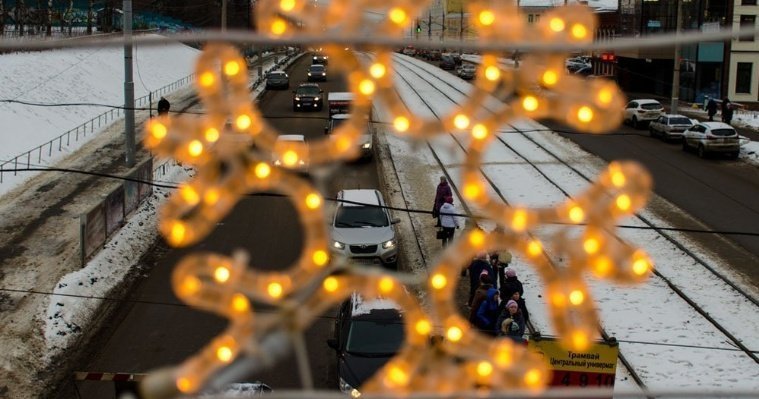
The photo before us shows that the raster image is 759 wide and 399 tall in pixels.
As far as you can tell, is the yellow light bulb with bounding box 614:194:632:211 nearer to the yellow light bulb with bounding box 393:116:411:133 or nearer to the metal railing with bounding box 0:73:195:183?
the yellow light bulb with bounding box 393:116:411:133

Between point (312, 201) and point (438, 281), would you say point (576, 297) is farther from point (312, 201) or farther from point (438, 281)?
point (312, 201)

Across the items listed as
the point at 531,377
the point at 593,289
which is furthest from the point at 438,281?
the point at 593,289

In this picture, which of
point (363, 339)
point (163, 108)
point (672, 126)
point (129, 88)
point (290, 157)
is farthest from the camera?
point (672, 126)

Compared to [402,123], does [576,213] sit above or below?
below

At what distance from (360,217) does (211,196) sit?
15.0 m

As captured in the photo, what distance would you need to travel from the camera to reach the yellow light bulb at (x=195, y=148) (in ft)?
11.8

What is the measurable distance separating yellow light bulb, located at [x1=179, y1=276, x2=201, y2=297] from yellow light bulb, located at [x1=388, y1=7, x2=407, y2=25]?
129 centimetres

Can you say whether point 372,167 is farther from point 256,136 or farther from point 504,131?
point 256,136

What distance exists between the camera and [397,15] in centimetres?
359

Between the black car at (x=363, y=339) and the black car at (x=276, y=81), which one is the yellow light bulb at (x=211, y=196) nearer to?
the black car at (x=363, y=339)

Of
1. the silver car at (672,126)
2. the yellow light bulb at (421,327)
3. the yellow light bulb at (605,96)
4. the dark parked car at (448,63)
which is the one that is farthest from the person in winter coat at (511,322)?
the dark parked car at (448,63)

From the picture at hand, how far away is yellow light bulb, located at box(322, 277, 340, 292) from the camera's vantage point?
3.61 metres

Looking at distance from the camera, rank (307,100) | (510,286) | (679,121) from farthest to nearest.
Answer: (307,100), (679,121), (510,286)

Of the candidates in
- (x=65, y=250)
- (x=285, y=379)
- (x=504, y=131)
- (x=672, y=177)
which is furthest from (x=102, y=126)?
(x=285, y=379)
